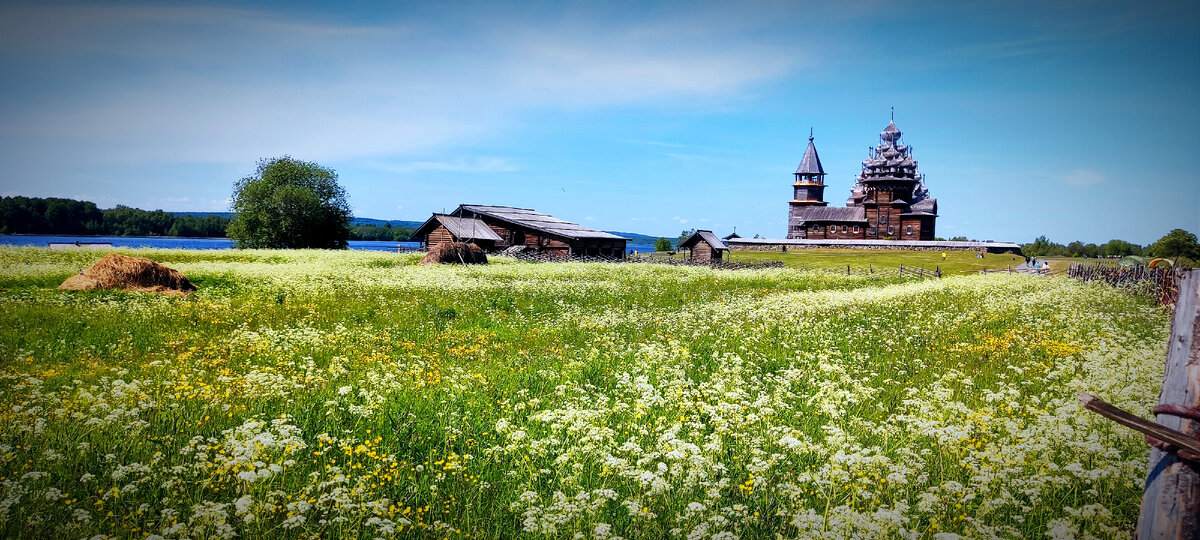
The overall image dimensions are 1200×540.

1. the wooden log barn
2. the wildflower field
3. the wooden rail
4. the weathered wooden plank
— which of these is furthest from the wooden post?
the wooden log barn

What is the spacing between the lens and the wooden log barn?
181ft

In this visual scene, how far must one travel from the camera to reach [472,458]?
5957mm

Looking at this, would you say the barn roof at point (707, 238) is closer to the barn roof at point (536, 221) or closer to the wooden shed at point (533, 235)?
the barn roof at point (536, 221)

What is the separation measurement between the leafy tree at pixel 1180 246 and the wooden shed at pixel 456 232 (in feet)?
182

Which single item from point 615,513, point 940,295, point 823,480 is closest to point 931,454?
point 823,480

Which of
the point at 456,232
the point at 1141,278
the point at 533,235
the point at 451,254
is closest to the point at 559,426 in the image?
the point at 1141,278

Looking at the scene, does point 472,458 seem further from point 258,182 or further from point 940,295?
point 258,182

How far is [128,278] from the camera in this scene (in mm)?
18969

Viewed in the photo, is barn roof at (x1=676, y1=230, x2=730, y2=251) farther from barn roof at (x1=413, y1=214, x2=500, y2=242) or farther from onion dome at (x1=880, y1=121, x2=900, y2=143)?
onion dome at (x1=880, y1=121, x2=900, y2=143)

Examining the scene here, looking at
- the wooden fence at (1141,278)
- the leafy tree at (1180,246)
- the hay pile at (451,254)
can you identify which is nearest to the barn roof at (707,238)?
the hay pile at (451,254)

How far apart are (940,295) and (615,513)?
859 inches

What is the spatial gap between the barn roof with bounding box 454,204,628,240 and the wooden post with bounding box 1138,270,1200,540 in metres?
52.3

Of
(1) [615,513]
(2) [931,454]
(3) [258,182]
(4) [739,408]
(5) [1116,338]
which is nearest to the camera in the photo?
(1) [615,513]

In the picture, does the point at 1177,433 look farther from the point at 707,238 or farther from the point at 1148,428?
the point at 707,238
